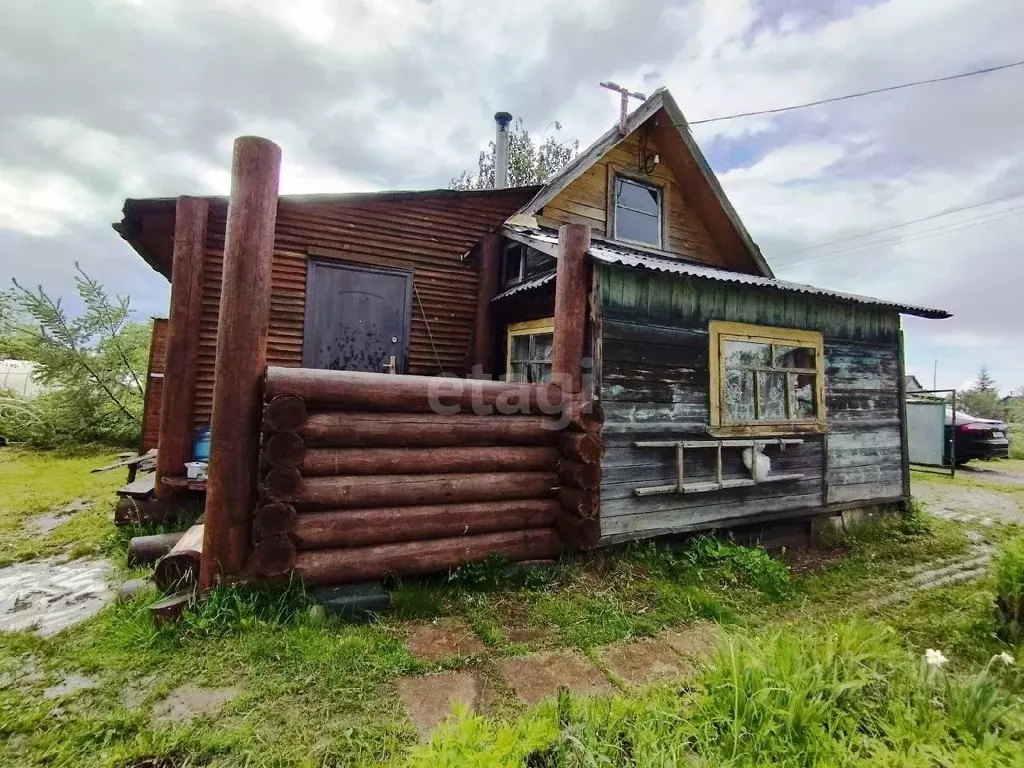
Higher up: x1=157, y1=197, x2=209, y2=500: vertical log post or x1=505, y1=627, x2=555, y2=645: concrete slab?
x1=157, y1=197, x2=209, y2=500: vertical log post

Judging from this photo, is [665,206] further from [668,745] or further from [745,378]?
[668,745]

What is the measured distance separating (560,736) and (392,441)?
8.75 ft

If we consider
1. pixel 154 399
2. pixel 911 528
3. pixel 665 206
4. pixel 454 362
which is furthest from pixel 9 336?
pixel 911 528

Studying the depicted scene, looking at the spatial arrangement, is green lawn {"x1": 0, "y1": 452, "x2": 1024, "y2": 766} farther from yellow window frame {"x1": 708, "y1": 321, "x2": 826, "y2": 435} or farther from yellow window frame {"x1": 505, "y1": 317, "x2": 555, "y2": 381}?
yellow window frame {"x1": 505, "y1": 317, "x2": 555, "y2": 381}

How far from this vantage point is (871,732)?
2.51 metres

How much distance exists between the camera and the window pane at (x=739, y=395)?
6.36 meters

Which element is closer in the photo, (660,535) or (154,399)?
(660,535)

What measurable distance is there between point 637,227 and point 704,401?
4.67 metres

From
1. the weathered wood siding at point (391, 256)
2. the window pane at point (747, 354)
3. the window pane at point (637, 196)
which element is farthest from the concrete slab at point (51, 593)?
the window pane at point (637, 196)

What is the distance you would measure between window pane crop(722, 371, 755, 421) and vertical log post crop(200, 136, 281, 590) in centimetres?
544

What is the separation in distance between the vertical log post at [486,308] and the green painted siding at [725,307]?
9.62ft

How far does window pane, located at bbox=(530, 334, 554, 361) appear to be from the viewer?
6.95 metres

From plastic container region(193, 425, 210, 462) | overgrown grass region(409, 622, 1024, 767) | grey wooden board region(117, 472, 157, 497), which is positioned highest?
plastic container region(193, 425, 210, 462)

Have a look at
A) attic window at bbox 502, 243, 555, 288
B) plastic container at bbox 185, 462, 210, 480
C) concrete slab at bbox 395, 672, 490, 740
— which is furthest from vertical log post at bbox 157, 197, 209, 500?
concrete slab at bbox 395, 672, 490, 740
